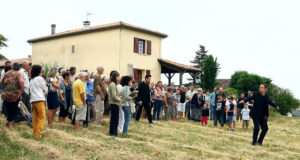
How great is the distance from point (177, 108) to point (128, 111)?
7692 mm

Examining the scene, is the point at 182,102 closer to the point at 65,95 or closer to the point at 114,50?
the point at 65,95

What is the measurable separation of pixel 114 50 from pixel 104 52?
1163 millimetres

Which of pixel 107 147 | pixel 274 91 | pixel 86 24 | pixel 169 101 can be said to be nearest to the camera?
pixel 107 147

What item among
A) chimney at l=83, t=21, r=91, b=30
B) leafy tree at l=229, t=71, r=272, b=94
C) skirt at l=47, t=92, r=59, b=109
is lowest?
skirt at l=47, t=92, r=59, b=109

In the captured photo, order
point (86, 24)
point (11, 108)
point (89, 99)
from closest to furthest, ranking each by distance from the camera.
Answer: point (11, 108) < point (89, 99) < point (86, 24)

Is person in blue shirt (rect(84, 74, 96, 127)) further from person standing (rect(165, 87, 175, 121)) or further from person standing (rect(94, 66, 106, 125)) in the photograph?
person standing (rect(165, 87, 175, 121))

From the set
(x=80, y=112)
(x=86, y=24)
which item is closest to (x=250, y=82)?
(x=86, y=24)

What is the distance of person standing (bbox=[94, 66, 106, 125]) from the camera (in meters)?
9.49

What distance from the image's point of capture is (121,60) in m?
26.0

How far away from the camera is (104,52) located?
26.8m

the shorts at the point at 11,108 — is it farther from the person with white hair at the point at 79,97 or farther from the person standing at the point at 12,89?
the person with white hair at the point at 79,97

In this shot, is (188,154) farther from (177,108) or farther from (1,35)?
(1,35)

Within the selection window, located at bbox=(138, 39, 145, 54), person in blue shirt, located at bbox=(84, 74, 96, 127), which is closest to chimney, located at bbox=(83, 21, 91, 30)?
window, located at bbox=(138, 39, 145, 54)

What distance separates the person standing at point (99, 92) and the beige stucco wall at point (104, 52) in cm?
1586
